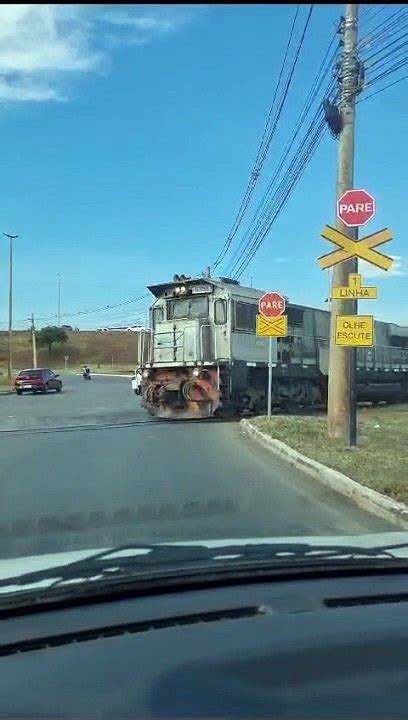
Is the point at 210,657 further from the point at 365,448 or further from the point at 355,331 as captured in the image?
the point at 365,448

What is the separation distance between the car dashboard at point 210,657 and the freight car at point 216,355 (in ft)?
60.1

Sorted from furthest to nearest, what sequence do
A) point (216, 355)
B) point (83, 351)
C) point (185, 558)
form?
point (83, 351), point (216, 355), point (185, 558)

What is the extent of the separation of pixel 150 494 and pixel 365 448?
5.55m

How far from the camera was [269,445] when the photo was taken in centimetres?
1622

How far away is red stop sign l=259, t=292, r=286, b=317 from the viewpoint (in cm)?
2005

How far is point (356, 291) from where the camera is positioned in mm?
14125

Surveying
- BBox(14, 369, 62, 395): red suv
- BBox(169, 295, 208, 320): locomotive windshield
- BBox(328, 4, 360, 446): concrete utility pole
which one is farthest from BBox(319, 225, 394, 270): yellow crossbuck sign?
BBox(14, 369, 62, 395): red suv

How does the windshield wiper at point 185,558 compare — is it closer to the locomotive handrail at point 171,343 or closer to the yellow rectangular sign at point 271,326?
the yellow rectangular sign at point 271,326

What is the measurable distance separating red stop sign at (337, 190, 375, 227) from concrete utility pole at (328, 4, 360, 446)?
3.46ft

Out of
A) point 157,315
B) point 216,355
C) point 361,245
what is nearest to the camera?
point 361,245

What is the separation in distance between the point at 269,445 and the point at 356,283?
145 inches

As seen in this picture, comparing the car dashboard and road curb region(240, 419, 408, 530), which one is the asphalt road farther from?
Result: the car dashboard

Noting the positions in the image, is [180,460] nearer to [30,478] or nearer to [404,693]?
[30,478]

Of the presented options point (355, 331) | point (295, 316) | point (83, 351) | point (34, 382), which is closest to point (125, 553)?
point (355, 331)
